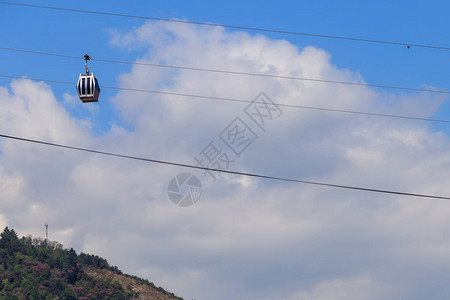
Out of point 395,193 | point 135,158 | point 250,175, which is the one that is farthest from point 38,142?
point 395,193

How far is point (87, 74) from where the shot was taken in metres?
42.4

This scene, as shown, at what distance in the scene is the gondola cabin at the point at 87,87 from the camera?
137 ft

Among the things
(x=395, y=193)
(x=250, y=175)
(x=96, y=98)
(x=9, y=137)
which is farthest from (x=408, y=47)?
(x=9, y=137)

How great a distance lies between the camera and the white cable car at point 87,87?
137 feet

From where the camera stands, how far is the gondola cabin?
41719 mm

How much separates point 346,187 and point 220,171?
6461 mm

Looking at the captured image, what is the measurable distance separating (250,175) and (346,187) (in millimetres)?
4934

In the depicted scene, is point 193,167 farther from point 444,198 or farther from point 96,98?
point 444,198

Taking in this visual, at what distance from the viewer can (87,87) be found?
137ft

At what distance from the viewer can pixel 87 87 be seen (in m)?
41.8

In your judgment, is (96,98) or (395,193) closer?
(395,193)

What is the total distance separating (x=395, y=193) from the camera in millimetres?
37000

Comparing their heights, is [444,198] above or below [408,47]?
below

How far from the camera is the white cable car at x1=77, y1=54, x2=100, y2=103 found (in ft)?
137
